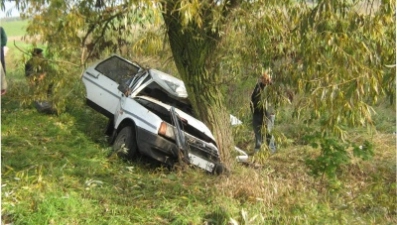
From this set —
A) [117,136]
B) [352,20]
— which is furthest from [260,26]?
[117,136]

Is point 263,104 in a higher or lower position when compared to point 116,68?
lower

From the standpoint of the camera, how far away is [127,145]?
21.7ft

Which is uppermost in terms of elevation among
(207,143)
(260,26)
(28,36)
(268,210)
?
(260,26)

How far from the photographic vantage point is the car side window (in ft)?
26.6

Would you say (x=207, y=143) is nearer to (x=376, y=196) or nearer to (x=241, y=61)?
(x=241, y=61)

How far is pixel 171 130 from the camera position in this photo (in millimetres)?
6320

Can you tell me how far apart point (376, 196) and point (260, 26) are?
2.82 metres

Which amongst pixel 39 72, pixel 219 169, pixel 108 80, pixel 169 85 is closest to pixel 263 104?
pixel 219 169

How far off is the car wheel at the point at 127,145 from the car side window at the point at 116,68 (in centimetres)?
157

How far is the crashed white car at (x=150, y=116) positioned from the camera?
6.29m

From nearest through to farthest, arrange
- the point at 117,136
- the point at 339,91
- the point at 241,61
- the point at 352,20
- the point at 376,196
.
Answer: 1. the point at 339,91
2. the point at 352,20
3. the point at 241,61
4. the point at 376,196
5. the point at 117,136

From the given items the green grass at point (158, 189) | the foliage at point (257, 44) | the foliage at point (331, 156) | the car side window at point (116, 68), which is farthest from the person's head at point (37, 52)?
the foliage at point (331, 156)

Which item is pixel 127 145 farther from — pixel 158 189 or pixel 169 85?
pixel 169 85

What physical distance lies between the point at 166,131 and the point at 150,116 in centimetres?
36
